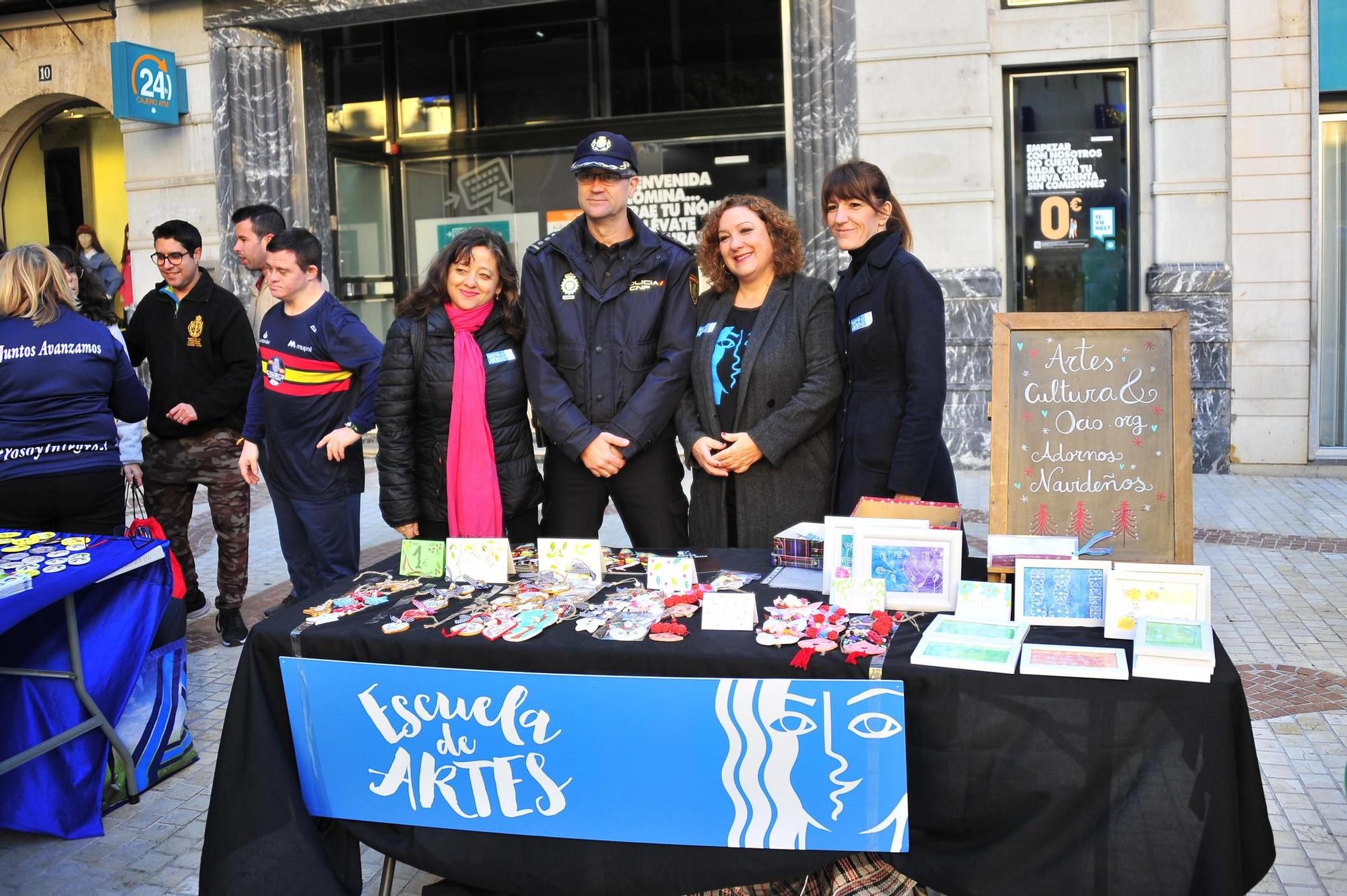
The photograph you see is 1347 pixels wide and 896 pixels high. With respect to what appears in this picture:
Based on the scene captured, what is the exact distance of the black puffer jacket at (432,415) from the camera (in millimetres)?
4133

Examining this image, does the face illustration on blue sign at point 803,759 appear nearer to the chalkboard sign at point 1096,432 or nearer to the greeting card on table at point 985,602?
the greeting card on table at point 985,602

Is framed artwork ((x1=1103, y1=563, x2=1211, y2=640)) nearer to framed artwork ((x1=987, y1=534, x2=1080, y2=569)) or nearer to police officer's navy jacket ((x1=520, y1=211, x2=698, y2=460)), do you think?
framed artwork ((x1=987, y1=534, x2=1080, y2=569))

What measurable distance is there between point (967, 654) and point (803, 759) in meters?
0.43

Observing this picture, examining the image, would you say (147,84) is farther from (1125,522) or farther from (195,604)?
(1125,522)

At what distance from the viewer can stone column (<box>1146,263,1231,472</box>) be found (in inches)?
355

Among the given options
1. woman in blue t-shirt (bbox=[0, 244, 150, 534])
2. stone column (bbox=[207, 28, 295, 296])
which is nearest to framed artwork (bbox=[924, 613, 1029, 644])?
woman in blue t-shirt (bbox=[0, 244, 150, 534])

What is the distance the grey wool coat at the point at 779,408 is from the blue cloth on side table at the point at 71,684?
1916 mm

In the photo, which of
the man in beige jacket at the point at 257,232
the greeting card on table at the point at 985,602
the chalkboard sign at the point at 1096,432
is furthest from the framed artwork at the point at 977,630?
the man in beige jacket at the point at 257,232

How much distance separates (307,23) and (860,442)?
8787 mm

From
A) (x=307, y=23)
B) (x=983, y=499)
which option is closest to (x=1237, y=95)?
(x=983, y=499)

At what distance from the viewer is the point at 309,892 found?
2982 millimetres

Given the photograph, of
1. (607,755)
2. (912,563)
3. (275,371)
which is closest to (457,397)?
(275,371)

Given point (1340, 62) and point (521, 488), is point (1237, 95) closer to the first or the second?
point (1340, 62)

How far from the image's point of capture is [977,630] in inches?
112
